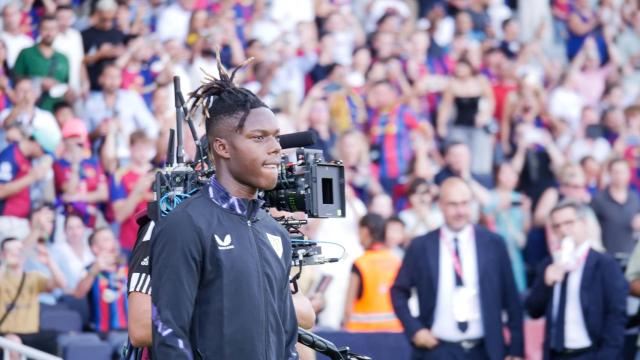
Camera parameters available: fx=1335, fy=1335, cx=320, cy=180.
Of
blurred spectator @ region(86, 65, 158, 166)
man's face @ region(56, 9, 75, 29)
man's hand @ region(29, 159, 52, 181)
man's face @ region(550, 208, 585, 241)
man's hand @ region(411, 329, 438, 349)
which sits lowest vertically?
man's hand @ region(411, 329, 438, 349)

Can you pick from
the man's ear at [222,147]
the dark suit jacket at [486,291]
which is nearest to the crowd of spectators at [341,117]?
the dark suit jacket at [486,291]

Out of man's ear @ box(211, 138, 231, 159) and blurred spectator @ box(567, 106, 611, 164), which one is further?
blurred spectator @ box(567, 106, 611, 164)

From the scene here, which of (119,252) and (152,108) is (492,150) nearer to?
(152,108)

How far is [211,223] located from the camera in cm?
466

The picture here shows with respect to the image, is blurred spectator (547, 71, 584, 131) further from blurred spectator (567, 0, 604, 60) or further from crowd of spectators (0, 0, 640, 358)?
blurred spectator (567, 0, 604, 60)

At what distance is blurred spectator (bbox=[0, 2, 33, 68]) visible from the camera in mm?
12688

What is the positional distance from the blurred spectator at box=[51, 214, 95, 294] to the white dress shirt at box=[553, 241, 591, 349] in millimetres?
3819

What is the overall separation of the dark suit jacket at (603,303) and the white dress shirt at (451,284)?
78cm

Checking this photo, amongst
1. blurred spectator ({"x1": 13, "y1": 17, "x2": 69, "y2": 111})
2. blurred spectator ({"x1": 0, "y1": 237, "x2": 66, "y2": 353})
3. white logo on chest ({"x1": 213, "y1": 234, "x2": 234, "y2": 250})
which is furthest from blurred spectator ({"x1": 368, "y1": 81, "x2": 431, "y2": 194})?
white logo on chest ({"x1": 213, "y1": 234, "x2": 234, "y2": 250})

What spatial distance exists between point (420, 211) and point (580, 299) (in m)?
3.06

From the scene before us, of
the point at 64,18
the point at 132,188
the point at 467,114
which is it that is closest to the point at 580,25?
the point at 467,114

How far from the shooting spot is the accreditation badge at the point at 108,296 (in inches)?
407

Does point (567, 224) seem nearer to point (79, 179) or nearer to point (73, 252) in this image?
point (73, 252)

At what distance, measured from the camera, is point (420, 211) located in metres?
12.1
